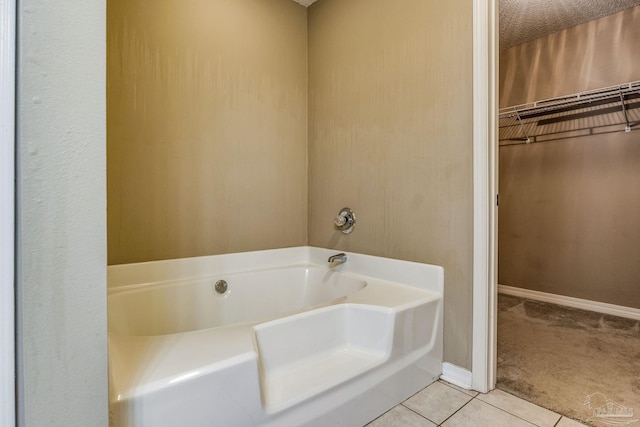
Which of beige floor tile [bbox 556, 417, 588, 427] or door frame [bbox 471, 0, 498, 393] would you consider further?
door frame [bbox 471, 0, 498, 393]

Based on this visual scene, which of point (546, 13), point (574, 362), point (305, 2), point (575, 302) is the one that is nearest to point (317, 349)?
point (574, 362)

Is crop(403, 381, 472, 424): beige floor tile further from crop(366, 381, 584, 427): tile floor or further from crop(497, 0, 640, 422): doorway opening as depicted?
crop(497, 0, 640, 422): doorway opening

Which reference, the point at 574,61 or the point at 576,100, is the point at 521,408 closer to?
the point at 576,100

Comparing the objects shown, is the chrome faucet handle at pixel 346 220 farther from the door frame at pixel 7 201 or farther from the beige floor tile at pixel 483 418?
the door frame at pixel 7 201

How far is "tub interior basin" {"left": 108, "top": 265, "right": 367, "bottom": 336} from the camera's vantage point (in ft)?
5.00

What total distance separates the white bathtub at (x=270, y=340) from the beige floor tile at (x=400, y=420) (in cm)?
3

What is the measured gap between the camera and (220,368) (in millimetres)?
860

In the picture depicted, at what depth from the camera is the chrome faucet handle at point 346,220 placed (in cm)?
202

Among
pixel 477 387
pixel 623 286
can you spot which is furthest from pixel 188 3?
pixel 623 286

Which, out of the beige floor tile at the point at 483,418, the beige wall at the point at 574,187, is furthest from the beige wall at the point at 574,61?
the beige floor tile at the point at 483,418

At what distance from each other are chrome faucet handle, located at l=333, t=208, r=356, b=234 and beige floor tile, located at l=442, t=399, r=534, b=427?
1084mm

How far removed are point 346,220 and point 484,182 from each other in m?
0.84

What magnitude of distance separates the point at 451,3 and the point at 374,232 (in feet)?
4.02

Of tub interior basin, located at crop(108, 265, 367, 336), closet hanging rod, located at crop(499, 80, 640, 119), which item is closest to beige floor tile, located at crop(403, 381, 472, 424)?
tub interior basin, located at crop(108, 265, 367, 336)
